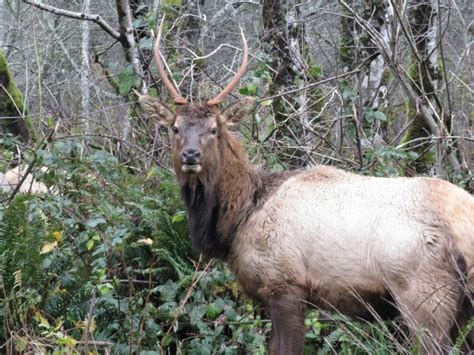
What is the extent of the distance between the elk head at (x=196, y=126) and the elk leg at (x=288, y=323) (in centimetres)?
126

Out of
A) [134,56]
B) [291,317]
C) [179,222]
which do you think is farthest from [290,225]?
[134,56]

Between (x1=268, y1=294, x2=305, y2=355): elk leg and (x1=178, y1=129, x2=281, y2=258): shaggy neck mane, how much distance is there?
0.74 metres

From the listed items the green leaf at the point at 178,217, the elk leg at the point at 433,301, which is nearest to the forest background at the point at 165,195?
the green leaf at the point at 178,217

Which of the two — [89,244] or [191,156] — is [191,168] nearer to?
[191,156]

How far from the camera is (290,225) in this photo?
6.25 metres

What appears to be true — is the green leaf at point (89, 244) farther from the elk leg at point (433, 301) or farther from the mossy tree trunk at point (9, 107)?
the mossy tree trunk at point (9, 107)

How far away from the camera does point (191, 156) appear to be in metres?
6.52

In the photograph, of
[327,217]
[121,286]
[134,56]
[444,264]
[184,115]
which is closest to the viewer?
[444,264]

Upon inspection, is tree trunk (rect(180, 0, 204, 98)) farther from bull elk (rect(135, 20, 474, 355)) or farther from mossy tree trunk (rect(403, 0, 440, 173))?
mossy tree trunk (rect(403, 0, 440, 173))

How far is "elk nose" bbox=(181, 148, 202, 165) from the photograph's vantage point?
6.52m

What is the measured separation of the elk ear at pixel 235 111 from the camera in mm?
6973

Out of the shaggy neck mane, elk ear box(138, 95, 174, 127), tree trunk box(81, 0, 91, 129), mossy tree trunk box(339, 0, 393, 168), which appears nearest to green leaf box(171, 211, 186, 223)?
the shaggy neck mane

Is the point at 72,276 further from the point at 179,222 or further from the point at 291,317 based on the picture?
the point at 291,317

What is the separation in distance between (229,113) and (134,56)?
286 centimetres
